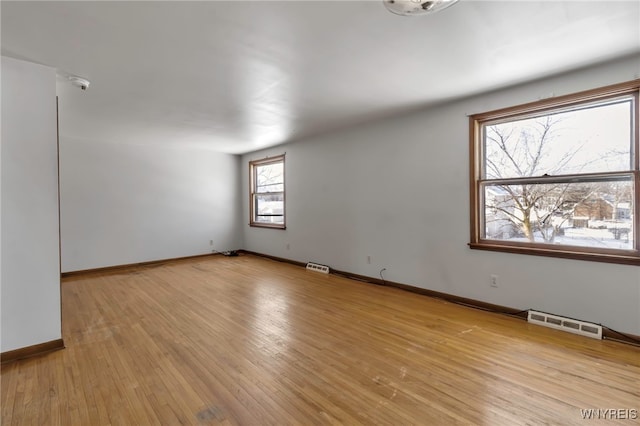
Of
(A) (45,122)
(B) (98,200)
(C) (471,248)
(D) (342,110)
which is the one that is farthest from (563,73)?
(B) (98,200)

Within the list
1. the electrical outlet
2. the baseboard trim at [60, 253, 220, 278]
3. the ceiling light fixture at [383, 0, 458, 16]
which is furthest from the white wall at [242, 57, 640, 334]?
the baseboard trim at [60, 253, 220, 278]

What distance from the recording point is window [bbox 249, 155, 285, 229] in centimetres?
633

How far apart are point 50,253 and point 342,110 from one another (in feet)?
10.9

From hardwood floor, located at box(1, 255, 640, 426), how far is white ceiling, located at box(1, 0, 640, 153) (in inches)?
93.0

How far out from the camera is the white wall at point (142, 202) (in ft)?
16.7

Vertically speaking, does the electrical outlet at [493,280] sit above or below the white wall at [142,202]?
below

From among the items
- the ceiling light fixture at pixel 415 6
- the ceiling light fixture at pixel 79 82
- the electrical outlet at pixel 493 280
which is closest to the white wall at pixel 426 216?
the electrical outlet at pixel 493 280

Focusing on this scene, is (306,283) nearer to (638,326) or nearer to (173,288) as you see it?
(173,288)

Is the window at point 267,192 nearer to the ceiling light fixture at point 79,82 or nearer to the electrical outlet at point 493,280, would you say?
the ceiling light fixture at point 79,82

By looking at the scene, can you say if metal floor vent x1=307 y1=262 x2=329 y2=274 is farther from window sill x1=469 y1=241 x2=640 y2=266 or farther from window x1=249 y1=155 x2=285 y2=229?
window sill x1=469 y1=241 x2=640 y2=266

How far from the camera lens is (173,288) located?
4.24 meters

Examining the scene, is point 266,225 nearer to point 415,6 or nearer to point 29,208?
point 29,208

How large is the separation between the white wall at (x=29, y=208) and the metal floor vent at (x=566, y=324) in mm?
4397

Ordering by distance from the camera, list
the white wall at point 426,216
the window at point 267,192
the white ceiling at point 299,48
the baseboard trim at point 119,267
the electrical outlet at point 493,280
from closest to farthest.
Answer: the white ceiling at point 299,48, the white wall at point 426,216, the electrical outlet at point 493,280, the baseboard trim at point 119,267, the window at point 267,192
